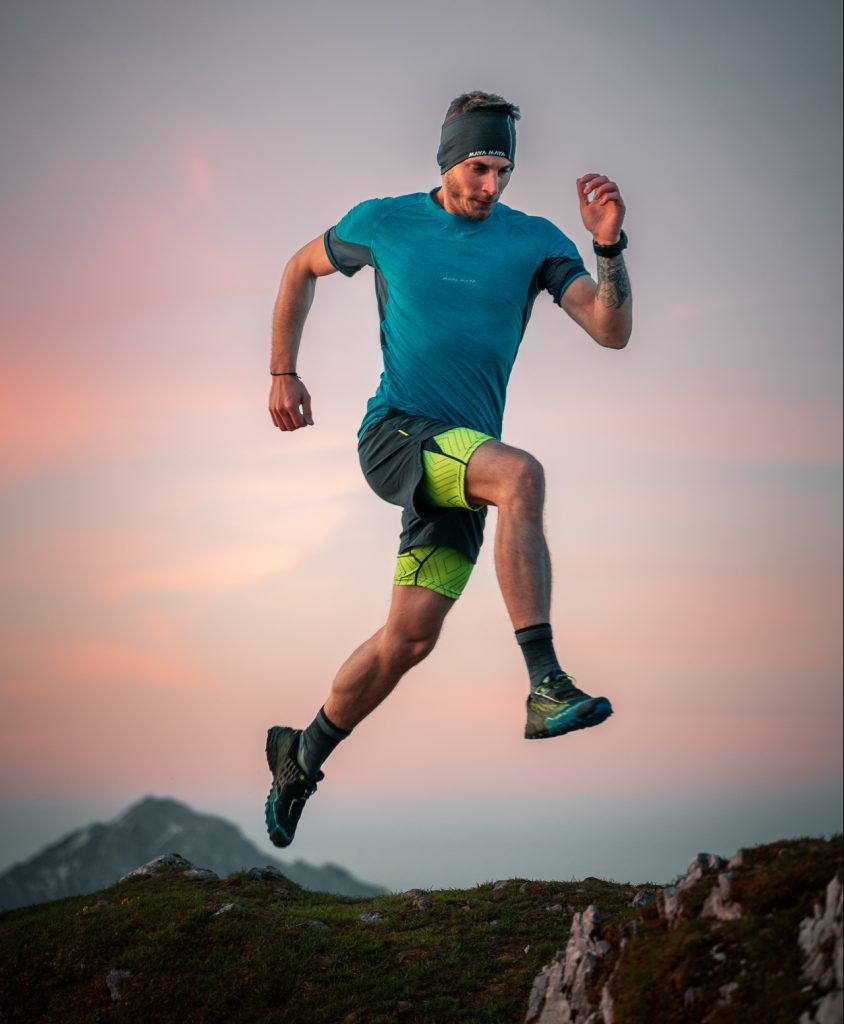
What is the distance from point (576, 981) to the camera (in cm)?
584

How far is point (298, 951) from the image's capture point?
8.93m

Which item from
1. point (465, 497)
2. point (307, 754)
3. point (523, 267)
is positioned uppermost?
point (523, 267)

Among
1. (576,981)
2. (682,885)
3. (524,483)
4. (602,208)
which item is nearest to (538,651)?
(524,483)

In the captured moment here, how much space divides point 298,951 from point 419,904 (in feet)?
4.68

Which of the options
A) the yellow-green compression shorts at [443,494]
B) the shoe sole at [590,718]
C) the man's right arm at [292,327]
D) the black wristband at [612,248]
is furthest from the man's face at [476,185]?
the shoe sole at [590,718]

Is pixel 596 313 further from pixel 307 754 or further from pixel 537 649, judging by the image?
pixel 307 754

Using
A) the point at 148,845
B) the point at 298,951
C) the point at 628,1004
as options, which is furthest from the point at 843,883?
the point at 148,845

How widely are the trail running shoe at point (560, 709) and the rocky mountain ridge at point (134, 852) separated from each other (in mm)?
84481

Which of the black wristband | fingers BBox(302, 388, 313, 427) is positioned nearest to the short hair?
the black wristband

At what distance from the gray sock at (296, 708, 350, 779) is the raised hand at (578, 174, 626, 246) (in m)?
3.89

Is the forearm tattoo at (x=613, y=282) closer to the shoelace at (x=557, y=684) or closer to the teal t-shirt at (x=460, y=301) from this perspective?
the teal t-shirt at (x=460, y=301)

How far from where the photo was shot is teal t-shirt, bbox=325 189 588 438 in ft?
23.9

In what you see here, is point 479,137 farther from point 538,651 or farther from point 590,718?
point 590,718

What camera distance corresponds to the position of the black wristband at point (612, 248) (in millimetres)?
6668
